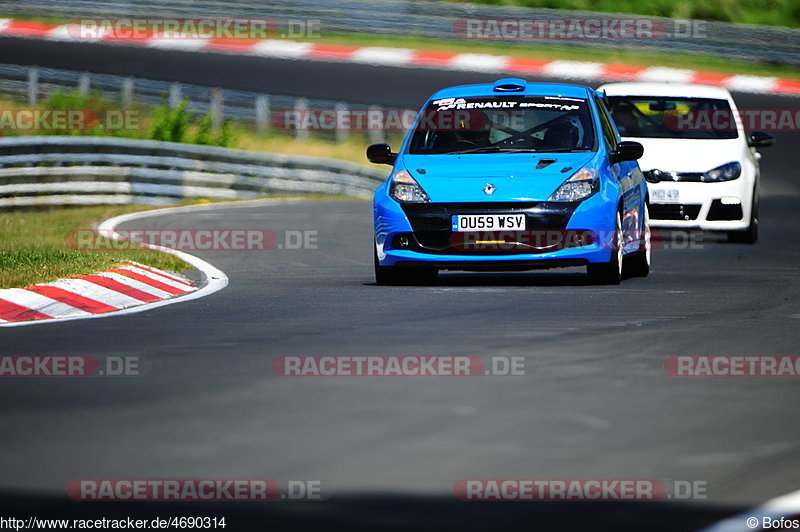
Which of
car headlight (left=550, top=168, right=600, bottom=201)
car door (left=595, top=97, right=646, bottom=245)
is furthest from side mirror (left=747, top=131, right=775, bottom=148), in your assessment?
car headlight (left=550, top=168, right=600, bottom=201)

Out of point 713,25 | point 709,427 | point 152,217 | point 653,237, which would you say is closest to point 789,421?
point 709,427

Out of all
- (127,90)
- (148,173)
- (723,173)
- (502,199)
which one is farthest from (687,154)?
(127,90)

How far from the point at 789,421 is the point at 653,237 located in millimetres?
12819

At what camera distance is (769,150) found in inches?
1195

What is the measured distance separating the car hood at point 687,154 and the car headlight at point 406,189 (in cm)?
568

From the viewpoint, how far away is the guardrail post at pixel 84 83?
30.6 meters

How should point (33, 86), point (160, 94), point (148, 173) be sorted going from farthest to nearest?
point (160, 94), point (33, 86), point (148, 173)

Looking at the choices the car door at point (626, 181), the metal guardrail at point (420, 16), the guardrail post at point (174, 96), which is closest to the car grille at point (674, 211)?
the car door at point (626, 181)

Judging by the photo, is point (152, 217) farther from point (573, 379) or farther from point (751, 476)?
point (751, 476)

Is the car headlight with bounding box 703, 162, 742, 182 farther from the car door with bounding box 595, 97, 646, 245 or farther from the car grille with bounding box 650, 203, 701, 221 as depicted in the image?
the car door with bounding box 595, 97, 646, 245

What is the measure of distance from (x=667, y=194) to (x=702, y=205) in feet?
1.23

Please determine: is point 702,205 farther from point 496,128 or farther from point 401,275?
point 401,275

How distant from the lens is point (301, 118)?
31.3 m

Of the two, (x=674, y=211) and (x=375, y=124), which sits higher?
(x=674, y=211)
